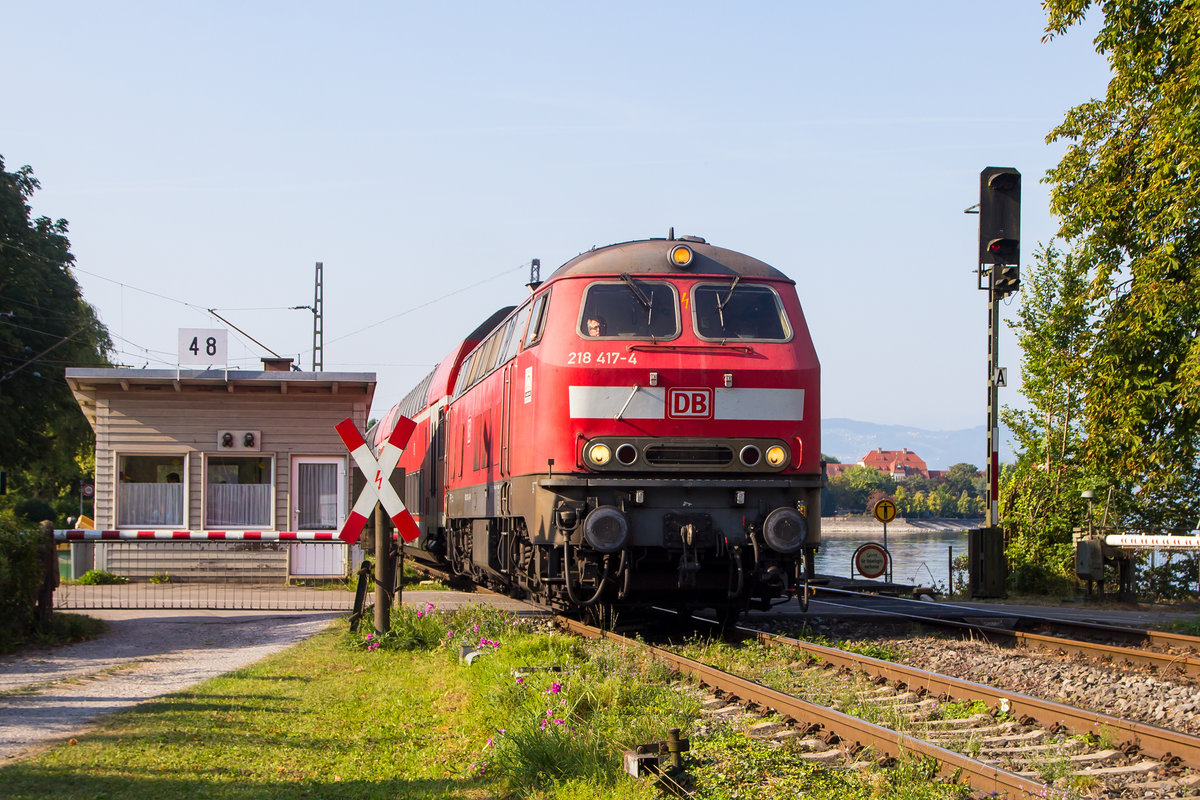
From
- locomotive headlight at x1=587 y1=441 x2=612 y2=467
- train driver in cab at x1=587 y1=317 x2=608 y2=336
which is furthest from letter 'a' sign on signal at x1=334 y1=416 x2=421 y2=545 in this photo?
train driver in cab at x1=587 y1=317 x2=608 y2=336

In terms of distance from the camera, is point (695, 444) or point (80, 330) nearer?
point (695, 444)

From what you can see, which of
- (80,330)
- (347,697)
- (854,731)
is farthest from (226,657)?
(80,330)

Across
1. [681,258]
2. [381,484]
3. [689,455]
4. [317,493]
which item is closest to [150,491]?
[317,493]

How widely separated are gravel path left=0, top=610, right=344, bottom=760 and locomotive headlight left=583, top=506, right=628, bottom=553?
11.1 ft

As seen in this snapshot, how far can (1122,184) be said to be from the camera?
1827 centimetres

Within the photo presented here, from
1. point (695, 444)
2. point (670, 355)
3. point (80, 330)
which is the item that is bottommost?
point (695, 444)

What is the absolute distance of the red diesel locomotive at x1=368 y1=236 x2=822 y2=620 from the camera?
33.2 feet

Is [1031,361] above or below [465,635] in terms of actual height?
above

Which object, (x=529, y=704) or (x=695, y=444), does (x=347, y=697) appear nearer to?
(x=529, y=704)

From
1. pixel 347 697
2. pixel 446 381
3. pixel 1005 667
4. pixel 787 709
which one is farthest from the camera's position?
pixel 446 381

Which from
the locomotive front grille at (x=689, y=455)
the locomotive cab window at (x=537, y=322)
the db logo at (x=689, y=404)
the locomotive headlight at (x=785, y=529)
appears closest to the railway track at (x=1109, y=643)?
the locomotive headlight at (x=785, y=529)

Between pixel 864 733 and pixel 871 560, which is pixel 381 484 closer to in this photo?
pixel 864 733

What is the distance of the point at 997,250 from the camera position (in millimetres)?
18047

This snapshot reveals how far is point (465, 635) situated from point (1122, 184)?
537 inches
